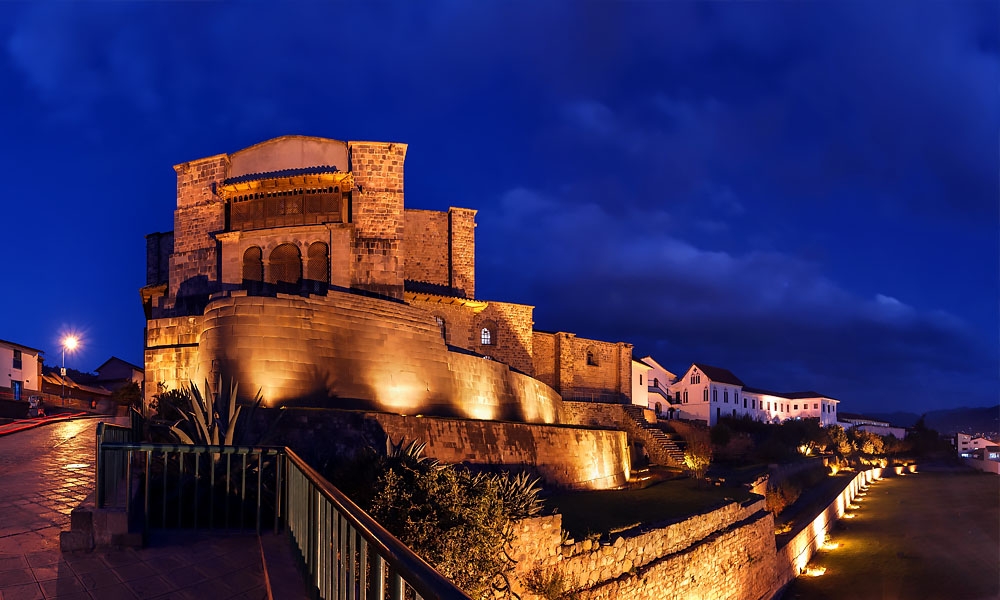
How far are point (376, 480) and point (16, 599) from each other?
5715 millimetres

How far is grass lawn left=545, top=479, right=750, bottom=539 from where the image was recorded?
14.4m

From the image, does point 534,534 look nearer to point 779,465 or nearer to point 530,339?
point 530,339

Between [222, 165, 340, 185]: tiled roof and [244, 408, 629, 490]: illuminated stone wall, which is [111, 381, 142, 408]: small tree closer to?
[222, 165, 340, 185]: tiled roof

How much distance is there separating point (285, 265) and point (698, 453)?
23.7m

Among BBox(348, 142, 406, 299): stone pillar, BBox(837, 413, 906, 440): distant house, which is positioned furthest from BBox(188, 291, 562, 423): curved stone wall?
BBox(837, 413, 906, 440): distant house

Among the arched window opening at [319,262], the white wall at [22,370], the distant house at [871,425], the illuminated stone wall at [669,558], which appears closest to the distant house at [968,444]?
the distant house at [871,425]

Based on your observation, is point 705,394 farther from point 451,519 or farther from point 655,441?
point 451,519

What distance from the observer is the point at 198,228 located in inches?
1117

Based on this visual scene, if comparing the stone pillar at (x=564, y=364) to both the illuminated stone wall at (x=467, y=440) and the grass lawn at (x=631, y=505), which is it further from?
the grass lawn at (x=631, y=505)

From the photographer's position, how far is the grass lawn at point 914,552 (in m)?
20.3

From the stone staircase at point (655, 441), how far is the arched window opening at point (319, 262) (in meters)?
20.0

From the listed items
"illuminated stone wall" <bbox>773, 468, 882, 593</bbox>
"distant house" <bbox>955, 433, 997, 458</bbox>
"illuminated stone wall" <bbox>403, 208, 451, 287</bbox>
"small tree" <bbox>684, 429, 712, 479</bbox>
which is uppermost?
"illuminated stone wall" <bbox>403, 208, 451, 287</bbox>

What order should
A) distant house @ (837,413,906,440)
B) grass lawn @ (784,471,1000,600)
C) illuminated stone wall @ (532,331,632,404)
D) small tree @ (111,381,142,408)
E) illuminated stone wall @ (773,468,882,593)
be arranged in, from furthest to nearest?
distant house @ (837,413,906,440), illuminated stone wall @ (532,331,632,404), small tree @ (111,381,142,408), illuminated stone wall @ (773,468,882,593), grass lawn @ (784,471,1000,600)

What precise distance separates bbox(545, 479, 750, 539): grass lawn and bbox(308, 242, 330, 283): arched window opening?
1384cm
